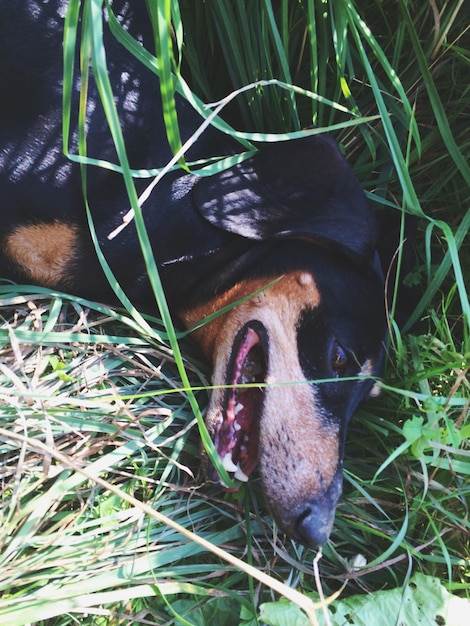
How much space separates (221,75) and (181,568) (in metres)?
2.08

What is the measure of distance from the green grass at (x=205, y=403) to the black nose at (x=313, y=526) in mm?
276

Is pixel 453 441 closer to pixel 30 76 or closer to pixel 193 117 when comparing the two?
pixel 193 117

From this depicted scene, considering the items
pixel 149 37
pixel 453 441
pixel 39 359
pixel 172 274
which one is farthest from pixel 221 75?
pixel 453 441

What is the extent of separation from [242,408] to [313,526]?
506 millimetres

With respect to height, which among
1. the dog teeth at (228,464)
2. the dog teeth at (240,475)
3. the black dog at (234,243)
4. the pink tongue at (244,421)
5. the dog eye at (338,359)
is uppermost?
the black dog at (234,243)

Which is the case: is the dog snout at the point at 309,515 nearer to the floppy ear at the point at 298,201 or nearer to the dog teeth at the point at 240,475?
the dog teeth at the point at 240,475

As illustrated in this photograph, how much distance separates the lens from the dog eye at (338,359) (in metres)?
2.37

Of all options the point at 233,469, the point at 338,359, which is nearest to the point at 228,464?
the point at 233,469

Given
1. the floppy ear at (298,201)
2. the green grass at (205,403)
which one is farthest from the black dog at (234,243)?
the green grass at (205,403)

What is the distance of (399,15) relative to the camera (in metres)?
2.62

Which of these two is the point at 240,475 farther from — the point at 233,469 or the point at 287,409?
the point at 287,409

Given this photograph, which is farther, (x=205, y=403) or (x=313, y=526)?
(x=205, y=403)

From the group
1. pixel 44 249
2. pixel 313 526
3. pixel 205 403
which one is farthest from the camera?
pixel 205 403

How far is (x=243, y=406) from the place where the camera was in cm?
244
